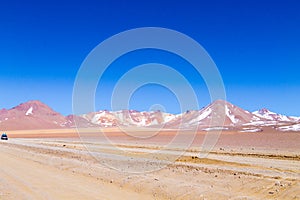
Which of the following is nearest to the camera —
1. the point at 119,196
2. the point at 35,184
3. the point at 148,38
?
the point at 119,196

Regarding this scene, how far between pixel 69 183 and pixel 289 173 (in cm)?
1030

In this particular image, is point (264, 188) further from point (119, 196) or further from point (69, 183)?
point (69, 183)

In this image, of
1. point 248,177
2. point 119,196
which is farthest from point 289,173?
point 119,196

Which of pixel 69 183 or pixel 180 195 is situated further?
pixel 69 183

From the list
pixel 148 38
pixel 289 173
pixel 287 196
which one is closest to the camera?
pixel 287 196

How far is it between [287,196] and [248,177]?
11.4ft

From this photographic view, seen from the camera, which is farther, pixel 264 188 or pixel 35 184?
pixel 35 184

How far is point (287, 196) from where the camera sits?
1262cm

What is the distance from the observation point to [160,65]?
26.6 metres

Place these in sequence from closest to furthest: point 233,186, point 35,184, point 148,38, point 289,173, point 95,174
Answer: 1. point 233,186
2. point 35,184
3. point 289,173
4. point 95,174
5. point 148,38

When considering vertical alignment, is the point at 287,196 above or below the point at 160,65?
below

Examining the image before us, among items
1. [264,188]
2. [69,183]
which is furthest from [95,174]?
[264,188]

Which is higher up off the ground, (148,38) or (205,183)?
(148,38)

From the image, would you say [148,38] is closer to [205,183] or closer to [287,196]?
[205,183]
